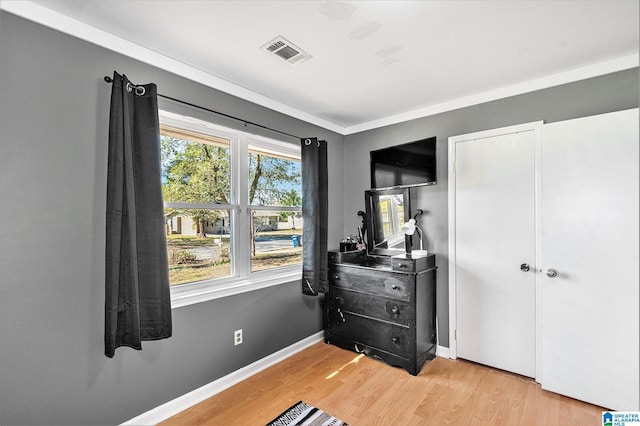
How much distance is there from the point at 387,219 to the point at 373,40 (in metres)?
1.61

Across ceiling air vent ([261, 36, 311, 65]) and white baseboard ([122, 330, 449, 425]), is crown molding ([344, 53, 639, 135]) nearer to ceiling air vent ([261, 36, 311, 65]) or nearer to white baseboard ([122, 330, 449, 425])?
ceiling air vent ([261, 36, 311, 65])

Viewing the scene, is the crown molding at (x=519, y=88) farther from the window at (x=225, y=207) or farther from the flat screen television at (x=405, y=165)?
the window at (x=225, y=207)

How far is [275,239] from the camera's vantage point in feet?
9.03

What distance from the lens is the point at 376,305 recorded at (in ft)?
8.41

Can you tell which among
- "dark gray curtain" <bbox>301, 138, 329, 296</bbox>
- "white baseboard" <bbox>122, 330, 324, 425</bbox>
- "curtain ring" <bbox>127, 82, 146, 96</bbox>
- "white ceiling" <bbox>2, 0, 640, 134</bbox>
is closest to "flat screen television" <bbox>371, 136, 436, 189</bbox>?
"white ceiling" <bbox>2, 0, 640, 134</bbox>

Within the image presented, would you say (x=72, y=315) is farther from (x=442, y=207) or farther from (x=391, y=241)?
(x=442, y=207)

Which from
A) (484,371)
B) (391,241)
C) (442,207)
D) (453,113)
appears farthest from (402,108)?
(484,371)

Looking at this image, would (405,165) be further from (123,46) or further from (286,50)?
(123,46)

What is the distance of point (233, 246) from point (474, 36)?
83.0 inches

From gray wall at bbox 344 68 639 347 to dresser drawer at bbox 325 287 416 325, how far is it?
0.49 metres

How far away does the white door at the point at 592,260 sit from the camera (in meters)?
0.79

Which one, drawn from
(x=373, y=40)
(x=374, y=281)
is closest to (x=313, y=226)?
(x=374, y=281)

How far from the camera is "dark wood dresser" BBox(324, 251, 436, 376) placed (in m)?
2.38

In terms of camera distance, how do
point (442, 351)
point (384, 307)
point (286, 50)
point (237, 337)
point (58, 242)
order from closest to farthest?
1. point (58, 242)
2. point (286, 50)
3. point (237, 337)
4. point (384, 307)
5. point (442, 351)
